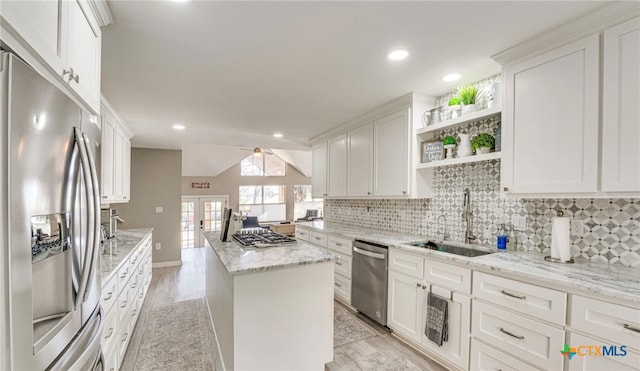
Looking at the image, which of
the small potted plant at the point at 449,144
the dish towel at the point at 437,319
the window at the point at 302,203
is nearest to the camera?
the dish towel at the point at 437,319

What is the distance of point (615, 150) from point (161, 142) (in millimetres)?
5719

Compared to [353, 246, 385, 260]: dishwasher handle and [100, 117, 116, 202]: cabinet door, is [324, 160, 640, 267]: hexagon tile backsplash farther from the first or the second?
[100, 117, 116, 202]: cabinet door

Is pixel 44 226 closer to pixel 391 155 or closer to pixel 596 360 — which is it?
pixel 596 360

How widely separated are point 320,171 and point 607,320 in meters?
3.78

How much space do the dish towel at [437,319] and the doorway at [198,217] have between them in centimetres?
773

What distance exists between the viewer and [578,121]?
5.43 feet

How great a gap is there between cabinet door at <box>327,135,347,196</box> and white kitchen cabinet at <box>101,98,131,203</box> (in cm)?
279

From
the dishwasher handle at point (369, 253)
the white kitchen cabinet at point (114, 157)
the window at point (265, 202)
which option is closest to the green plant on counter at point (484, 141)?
the dishwasher handle at point (369, 253)

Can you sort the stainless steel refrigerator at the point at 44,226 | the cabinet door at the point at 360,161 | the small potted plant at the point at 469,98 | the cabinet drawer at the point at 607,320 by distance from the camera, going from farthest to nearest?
1. the cabinet door at the point at 360,161
2. the small potted plant at the point at 469,98
3. the cabinet drawer at the point at 607,320
4. the stainless steel refrigerator at the point at 44,226

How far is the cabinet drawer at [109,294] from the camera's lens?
67.1 inches

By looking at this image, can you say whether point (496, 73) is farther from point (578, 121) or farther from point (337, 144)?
point (337, 144)

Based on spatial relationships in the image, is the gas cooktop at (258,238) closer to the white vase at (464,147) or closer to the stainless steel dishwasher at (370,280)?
the stainless steel dishwasher at (370,280)

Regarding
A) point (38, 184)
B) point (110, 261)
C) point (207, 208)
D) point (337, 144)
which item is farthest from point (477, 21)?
point (207, 208)

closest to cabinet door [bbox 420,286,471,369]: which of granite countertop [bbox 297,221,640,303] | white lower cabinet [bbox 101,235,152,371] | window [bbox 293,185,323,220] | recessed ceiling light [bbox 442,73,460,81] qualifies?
granite countertop [bbox 297,221,640,303]
